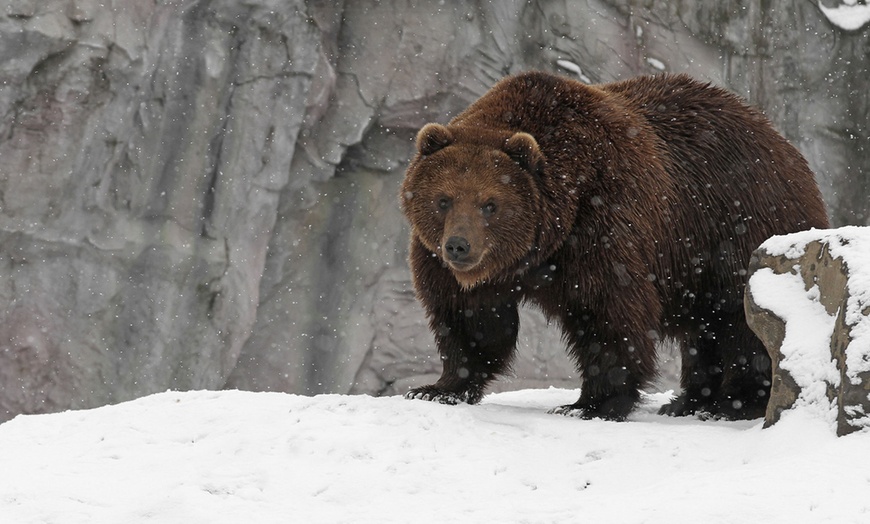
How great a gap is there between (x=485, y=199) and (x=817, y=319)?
68.8 inches

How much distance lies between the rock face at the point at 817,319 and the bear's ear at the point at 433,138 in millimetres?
1719

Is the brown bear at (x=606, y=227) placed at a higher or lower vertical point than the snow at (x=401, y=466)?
higher

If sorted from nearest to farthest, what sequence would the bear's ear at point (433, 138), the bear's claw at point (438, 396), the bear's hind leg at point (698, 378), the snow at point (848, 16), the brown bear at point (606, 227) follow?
the brown bear at point (606, 227) → the bear's ear at point (433, 138) → the bear's claw at point (438, 396) → the bear's hind leg at point (698, 378) → the snow at point (848, 16)

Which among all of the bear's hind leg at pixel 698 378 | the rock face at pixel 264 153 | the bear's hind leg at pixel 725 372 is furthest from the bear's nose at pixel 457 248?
the rock face at pixel 264 153

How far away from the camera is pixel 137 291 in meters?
10.6

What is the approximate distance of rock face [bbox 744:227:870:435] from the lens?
4199mm

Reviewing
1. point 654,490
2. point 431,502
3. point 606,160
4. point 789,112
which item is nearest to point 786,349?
point 654,490

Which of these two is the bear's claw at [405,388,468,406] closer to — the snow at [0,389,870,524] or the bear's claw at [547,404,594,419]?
the snow at [0,389,870,524]

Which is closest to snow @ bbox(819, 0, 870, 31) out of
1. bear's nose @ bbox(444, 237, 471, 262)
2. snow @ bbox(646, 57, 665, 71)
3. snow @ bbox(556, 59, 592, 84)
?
snow @ bbox(646, 57, 665, 71)

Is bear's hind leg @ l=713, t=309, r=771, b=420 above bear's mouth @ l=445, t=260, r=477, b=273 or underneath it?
underneath

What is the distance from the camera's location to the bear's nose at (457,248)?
5.21 meters

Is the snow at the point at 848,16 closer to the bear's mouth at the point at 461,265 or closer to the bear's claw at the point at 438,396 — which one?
the bear's claw at the point at 438,396

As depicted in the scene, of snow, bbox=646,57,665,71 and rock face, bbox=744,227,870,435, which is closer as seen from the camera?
rock face, bbox=744,227,870,435

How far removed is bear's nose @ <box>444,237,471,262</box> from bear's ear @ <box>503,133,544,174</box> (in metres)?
0.60
